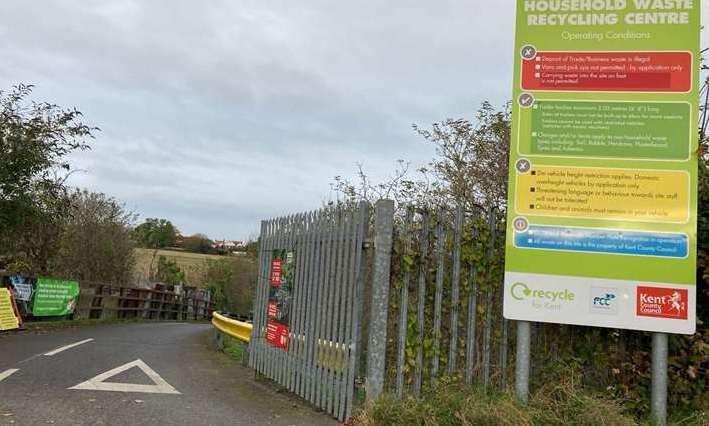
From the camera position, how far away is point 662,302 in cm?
491

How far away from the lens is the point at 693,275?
485 centimetres

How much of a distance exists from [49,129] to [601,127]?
14.2m

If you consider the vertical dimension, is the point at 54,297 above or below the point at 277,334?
below

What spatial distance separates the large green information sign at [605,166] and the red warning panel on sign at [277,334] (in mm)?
3047

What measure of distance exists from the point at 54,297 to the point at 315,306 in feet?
42.6

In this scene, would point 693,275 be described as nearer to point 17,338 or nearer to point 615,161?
point 615,161

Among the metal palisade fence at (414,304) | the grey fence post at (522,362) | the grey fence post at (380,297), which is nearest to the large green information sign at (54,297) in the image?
the metal palisade fence at (414,304)

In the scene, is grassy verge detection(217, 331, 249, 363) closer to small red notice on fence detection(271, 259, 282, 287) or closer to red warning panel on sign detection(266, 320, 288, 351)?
red warning panel on sign detection(266, 320, 288, 351)

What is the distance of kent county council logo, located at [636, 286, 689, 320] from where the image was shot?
487 centimetres

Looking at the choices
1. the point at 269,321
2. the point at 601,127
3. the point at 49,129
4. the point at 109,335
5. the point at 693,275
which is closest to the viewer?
the point at 693,275

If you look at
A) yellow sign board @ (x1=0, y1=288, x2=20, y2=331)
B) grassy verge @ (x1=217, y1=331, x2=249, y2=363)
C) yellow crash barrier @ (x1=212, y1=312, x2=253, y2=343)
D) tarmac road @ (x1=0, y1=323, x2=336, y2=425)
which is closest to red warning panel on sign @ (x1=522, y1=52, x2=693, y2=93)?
tarmac road @ (x1=0, y1=323, x2=336, y2=425)

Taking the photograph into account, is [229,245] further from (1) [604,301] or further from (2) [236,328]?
(1) [604,301]

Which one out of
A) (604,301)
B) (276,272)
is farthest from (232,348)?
(604,301)

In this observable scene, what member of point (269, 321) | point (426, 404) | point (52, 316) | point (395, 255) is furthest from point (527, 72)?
point (52, 316)
